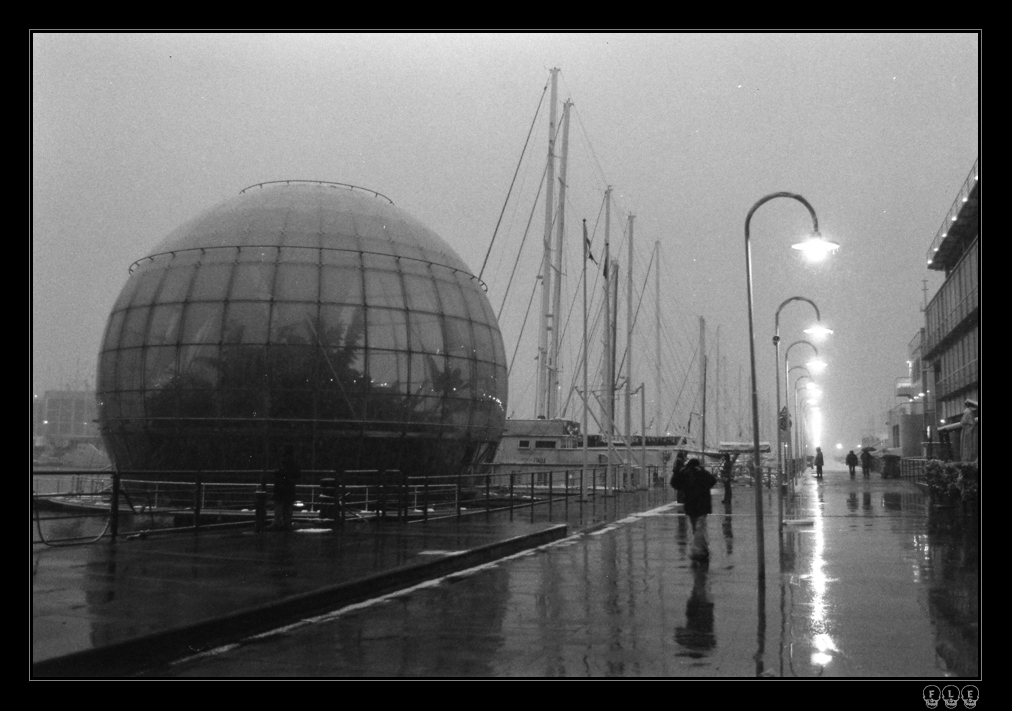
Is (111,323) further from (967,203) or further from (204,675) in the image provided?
(967,203)

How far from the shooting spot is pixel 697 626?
26.9 feet

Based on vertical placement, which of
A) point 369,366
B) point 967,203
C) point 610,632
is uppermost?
point 967,203

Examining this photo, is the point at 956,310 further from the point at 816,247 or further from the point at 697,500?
the point at 697,500

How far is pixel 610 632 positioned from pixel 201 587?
13.7 feet

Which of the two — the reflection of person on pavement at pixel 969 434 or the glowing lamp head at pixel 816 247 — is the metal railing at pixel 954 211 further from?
the glowing lamp head at pixel 816 247

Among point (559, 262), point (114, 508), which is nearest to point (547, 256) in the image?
point (559, 262)

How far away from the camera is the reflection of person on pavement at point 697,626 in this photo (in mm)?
7273

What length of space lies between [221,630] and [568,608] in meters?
3.37

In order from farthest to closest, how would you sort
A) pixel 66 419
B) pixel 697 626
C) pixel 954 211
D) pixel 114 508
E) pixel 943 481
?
pixel 954 211 → pixel 943 481 → pixel 66 419 → pixel 114 508 → pixel 697 626

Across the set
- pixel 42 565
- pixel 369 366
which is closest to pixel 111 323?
pixel 369 366

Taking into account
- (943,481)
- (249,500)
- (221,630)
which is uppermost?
(221,630)

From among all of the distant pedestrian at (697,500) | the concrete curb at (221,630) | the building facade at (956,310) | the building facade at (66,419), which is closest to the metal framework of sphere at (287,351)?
the building facade at (66,419)

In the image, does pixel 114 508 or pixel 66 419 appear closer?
pixel 114 508
